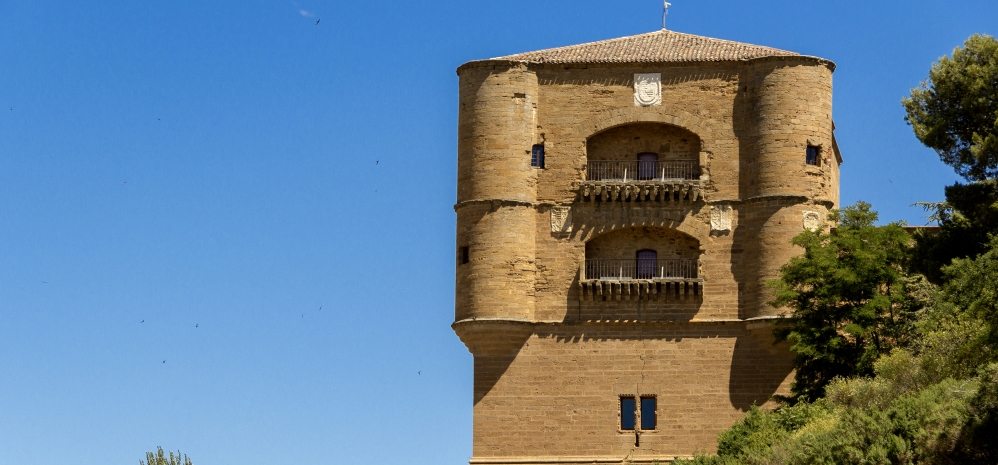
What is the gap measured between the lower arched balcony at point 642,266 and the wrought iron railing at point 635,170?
1415mm

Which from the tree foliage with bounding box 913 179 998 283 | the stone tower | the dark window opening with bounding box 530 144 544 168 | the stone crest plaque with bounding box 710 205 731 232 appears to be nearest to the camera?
the tree foliage with bounding box 913 179 998 283

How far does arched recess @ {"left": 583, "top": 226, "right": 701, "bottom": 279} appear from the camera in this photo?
67250mm

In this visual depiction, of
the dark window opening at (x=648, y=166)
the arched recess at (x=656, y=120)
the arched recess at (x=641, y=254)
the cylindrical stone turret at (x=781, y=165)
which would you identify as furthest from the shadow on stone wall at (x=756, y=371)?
the arched recess at (x=656, y=120)

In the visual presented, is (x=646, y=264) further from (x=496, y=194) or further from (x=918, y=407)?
(x=918, y=407)

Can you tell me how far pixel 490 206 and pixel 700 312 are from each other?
5850 millimetres

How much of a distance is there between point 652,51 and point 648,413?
9487mm

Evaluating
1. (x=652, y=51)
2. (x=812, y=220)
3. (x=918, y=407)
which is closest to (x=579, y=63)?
(x=652, y=51)

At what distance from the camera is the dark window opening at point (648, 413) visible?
6575cm

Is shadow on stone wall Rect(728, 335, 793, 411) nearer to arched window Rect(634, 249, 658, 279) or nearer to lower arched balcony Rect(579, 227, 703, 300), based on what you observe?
lower arched balcony Rect(579, 227, 703, 300)

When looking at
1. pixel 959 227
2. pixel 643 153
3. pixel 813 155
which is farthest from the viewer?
pixel 643 153

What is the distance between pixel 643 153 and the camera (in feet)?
225

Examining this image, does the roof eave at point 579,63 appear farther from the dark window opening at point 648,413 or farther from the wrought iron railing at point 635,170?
the dark window opening at point 648,413

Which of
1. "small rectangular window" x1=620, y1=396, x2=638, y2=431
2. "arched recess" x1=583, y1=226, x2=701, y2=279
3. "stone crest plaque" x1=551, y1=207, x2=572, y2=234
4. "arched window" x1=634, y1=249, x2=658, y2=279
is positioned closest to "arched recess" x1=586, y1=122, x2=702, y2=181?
"stone crest plaque" x1=551, y1=207, x2=572, y2=234

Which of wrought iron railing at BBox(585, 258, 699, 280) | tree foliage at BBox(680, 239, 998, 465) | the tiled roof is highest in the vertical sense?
the tiled roof
